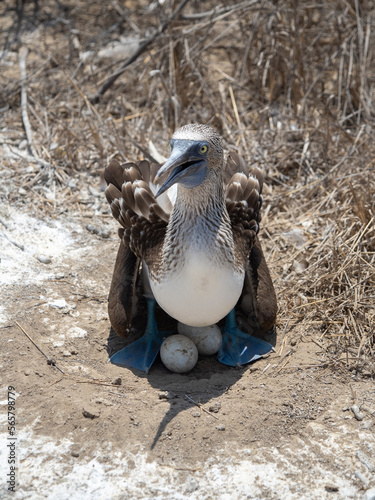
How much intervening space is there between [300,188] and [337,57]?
2.13 meters

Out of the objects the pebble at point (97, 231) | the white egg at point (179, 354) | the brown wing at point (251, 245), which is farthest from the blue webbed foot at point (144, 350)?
the pebble at point (97, 231)

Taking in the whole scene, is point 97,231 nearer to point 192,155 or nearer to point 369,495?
point 192,155

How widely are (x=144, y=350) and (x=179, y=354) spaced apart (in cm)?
36

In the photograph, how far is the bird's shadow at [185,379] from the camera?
12.1 feet

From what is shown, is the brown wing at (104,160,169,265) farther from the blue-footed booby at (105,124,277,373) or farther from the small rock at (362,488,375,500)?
the small rock at (362,488,375,500)

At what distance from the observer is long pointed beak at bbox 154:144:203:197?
326 cm

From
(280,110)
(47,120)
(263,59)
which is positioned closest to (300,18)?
(263,59)

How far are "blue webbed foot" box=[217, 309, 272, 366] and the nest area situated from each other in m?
0.26

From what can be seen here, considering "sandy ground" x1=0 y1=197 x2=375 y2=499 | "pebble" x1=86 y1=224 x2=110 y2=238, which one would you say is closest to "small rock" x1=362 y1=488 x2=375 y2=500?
"sandy ground" x1=0 y1=197 x2=375 y2=499

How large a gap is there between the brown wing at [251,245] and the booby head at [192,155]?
70 centimetres

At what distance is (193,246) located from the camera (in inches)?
139

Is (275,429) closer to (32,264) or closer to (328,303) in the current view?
(328,303)

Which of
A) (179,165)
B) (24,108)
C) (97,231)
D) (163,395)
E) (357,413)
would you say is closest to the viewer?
(179,165)

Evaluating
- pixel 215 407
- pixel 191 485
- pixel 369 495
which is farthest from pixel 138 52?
pixel 369 495
